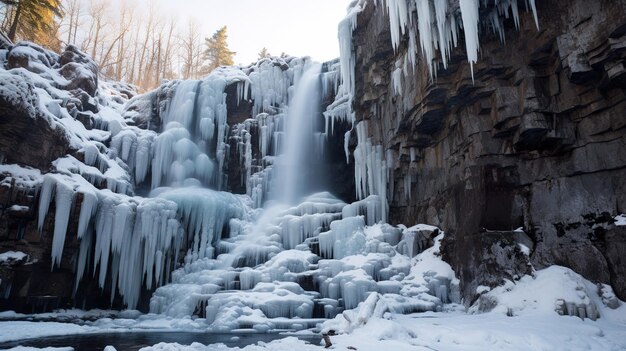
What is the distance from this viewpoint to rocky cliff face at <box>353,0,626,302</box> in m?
8.78

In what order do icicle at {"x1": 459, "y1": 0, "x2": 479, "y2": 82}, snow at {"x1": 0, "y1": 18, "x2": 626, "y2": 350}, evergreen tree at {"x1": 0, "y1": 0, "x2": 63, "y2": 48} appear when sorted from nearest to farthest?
snow at {"x1": 0, "y1": 18, "x2": 626, "y2": 350}
icicle at {"x1": 459, "y1": 0, "x2": 479, "y2": 82}
evergreen tree at {"x1": 0, "y1": 0, "x2": 63, "y2": 48}

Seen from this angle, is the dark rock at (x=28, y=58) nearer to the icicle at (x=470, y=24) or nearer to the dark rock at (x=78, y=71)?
the dark rock at (x=78, y=71)

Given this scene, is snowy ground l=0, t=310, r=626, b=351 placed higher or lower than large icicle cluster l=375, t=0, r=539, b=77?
lower

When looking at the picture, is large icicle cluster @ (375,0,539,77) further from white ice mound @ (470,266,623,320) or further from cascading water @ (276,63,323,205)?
cascading water @ (276,63,323,205)

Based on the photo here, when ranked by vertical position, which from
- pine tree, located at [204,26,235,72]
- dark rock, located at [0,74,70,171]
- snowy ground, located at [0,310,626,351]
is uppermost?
pine tree, located at [204,26,235,72]

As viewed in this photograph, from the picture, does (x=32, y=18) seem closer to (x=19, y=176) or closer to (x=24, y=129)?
(x=24, y=129)

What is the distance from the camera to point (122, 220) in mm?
14336

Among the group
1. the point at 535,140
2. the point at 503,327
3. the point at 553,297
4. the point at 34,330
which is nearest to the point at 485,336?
the point at 503,327

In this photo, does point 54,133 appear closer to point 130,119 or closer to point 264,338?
point 130,119

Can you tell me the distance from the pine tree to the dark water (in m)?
30.6

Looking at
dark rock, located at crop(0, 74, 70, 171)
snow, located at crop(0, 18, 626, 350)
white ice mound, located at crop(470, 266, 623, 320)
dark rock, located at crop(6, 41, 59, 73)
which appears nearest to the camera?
white ice mound, located at crop(470, 266, 623, 320)

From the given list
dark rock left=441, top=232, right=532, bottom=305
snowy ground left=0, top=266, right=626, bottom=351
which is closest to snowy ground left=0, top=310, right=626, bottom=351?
snowy ground left=0, top=266, right=626, bottom=351

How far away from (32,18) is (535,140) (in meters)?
27.8

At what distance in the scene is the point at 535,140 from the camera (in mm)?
Result: 10469
